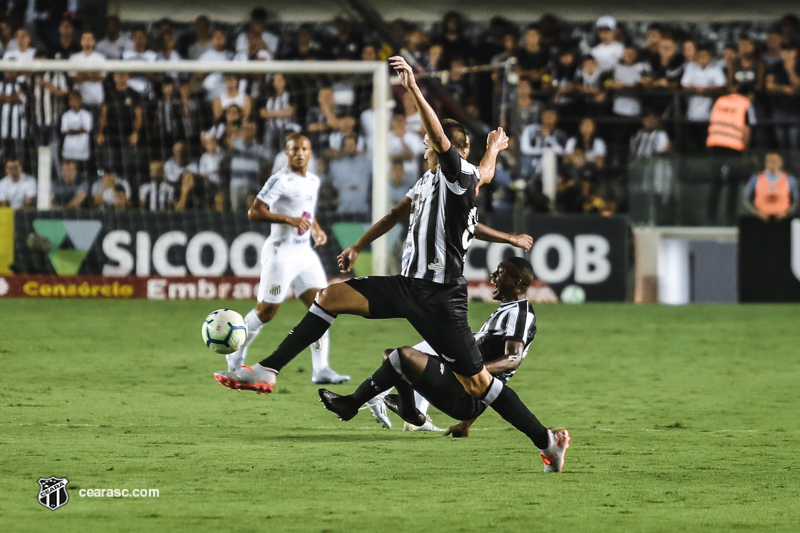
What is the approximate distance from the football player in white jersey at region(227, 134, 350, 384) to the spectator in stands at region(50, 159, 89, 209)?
764 centimetres

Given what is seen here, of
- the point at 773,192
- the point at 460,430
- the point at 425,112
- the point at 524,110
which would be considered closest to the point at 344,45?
the point at 524,110

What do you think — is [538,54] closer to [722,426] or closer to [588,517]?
[722,426]

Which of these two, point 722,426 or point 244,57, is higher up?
point 244,57

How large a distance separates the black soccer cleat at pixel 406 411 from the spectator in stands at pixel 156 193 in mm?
10119

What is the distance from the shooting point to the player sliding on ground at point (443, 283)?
6.70 meters

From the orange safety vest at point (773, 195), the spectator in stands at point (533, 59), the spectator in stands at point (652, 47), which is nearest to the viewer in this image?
the orange safety vest at point (773, 195)

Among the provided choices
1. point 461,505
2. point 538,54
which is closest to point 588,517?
→ point 461,505

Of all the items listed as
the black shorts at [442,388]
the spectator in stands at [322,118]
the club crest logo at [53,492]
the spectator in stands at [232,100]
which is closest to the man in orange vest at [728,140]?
the spectator in stands at [322,118]

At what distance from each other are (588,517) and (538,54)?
14911mm

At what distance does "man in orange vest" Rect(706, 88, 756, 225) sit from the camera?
59.4 ft

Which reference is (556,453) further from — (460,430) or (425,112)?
(425,112)

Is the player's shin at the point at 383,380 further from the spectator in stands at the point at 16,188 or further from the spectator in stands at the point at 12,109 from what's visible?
the spectator in stands at the point at 12,109

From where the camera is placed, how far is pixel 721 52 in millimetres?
21234

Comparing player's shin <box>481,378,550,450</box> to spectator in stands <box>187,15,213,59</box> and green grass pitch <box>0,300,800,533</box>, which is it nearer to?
green grass pitch <box>0,300,800,533</box>
